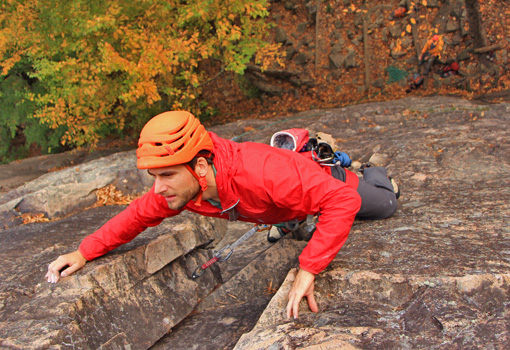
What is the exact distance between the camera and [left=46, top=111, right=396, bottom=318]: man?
2129 millimetres

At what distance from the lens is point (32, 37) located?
6.63m

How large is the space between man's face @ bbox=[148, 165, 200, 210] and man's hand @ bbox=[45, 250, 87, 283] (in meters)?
0.93

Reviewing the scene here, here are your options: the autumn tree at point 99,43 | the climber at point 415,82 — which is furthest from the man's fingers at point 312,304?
the climber at point 415,82

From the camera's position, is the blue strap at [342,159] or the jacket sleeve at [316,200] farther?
the blue strap at [342,159]

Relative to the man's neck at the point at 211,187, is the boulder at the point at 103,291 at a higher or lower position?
lower

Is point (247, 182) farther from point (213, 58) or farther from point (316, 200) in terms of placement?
point (213, 58)

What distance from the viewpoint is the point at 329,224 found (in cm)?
221

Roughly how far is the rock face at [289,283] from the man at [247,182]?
0.28m

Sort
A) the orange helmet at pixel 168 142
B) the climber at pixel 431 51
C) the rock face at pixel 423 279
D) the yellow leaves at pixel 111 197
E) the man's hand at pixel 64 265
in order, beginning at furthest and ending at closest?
the climber at pixel 431 51
the yellow leaves at pixel 111 197
the man's hand at pixel 64 265
the orange helmet at pixel 168 142
the rock face at pixel 423 279

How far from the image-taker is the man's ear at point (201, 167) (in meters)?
2.25

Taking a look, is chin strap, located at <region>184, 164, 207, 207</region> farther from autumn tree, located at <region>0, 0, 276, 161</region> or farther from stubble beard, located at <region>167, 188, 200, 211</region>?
autumn tree, located at <region>0, 0, 276, 161</region>

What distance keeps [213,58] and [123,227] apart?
754 centimetres

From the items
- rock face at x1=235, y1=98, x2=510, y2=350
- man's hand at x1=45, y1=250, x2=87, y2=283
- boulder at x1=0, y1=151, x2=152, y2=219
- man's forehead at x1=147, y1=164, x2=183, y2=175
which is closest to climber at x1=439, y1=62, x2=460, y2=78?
rock face at x1=235, y1=98, x2=510, y2=350

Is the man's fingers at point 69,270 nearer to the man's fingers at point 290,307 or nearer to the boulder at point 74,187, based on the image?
the man's fingers at point 290,307
